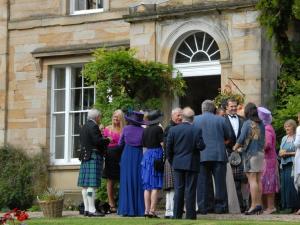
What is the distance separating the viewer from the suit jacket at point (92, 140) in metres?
14.6

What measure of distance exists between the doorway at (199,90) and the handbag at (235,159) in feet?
15.4

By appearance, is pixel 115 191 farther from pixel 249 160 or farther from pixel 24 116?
pixel 24 116

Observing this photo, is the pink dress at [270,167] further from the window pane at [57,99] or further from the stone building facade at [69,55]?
the window pane at [57,99]

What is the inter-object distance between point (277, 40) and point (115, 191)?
4.19 metres

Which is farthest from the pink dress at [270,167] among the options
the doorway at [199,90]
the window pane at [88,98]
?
the window pane at [88,98]

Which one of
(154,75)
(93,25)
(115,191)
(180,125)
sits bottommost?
(115,191)

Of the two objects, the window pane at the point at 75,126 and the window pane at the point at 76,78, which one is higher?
the window pane at the point at 76,78

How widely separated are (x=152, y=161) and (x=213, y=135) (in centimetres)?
116

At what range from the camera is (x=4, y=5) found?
74.1ft

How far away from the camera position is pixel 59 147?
71.8ft

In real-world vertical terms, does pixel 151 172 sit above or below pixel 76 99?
below

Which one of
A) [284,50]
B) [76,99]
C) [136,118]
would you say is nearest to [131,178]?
[136,118]

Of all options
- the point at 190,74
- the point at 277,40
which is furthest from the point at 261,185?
the point at 190,74

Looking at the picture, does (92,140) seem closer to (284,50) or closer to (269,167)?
(269,167)
